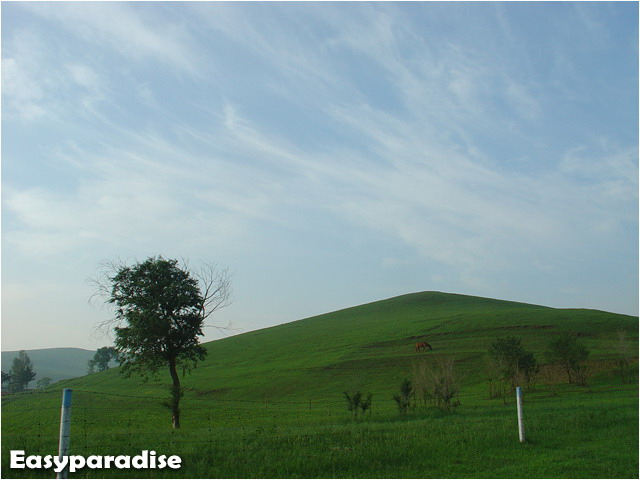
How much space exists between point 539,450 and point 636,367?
46.7m

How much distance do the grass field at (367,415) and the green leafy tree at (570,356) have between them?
5.25ft

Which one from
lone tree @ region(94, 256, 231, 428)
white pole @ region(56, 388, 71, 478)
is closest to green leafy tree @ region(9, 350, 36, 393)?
lone tree @ region(94, 256, 231, 428)

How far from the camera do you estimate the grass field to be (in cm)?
1286

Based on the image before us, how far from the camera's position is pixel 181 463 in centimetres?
Answer: 1254

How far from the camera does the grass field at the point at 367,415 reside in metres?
12.9

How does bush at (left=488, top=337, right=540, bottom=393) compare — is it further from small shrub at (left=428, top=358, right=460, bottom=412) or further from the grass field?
small shrub at (left=428, top=358, right=460, bottom=412)

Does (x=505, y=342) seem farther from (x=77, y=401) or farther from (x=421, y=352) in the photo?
(x=77, y=401)

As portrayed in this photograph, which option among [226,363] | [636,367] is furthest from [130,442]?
[226,363]

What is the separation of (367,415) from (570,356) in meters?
27.8

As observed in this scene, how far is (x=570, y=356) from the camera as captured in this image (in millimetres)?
50344

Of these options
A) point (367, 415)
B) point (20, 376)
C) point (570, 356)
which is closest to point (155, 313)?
point (367, 415)

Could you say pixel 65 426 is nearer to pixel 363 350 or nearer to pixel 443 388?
pixel 443 388

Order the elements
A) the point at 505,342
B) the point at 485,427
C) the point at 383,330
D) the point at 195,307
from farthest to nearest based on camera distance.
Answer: the point at 383,330
the point at 505,342
the point at 195,307
the point at 485,427

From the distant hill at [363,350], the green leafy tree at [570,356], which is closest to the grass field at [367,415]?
the distant hill at [363,350]
